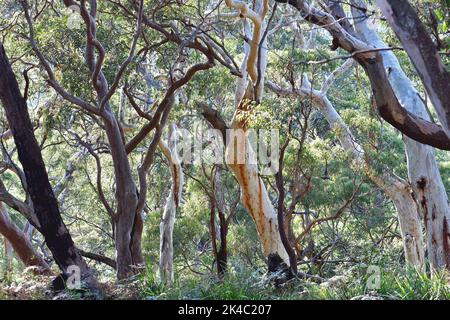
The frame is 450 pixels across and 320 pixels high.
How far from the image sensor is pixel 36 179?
6969 mm

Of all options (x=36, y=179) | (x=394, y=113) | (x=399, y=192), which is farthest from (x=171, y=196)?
(x=394, y=113)

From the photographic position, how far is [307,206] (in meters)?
15.5

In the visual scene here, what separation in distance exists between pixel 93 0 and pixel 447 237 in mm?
5531

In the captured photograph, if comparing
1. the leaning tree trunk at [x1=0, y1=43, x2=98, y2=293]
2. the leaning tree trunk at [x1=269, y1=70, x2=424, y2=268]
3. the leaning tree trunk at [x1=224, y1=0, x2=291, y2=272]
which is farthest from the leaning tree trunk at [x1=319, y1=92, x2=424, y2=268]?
the leaning tree trunk at [x1=0, y1=43, x2=98, y2=293]

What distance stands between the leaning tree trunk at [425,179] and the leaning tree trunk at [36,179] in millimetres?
4447

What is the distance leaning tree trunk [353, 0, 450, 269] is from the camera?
9.06 meters

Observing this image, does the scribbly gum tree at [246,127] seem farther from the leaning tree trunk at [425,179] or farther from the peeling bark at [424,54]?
the peeling bark at [424,54]

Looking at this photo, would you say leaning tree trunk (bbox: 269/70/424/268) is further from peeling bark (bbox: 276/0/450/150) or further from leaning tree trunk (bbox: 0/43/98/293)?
leaning tree trunk (bbox: 0/43/98/293)

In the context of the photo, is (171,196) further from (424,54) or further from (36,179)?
(424,54)

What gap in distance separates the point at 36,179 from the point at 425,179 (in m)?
5.26

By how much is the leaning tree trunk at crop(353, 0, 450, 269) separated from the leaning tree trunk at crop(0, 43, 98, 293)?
14.6 ft
